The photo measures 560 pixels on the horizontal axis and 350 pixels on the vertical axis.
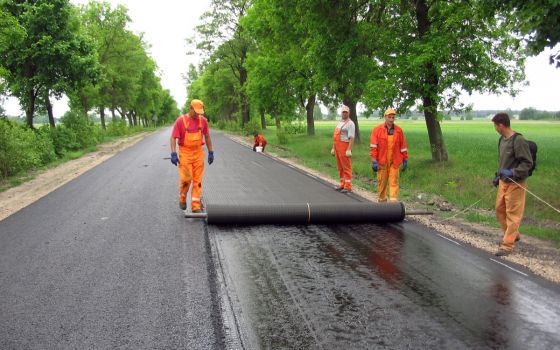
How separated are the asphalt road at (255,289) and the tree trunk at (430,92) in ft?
20.2

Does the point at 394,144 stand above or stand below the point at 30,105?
below

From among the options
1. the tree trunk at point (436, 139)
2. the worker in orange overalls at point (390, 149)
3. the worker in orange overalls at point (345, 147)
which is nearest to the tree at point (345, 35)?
the tree trunk at point (436, 139)

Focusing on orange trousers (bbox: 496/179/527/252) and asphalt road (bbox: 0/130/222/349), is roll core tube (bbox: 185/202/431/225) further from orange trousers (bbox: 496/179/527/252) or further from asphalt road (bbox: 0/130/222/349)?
orange trousers (bbox: 496/179/527/252)

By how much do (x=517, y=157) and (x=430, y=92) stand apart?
677 centimetres

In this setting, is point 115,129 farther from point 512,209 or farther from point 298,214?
point 512,209

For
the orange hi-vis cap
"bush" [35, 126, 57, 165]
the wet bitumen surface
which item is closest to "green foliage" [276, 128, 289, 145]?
"bush" [35, 126, 57, 165]

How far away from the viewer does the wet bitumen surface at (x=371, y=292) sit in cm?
347

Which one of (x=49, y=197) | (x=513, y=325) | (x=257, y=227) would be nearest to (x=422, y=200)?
(x=257, y=227)

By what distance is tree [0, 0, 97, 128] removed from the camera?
766 inches

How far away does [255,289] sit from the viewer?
443 centimetres

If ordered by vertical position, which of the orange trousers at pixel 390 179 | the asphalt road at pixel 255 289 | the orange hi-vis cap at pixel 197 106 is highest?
the orange hi-vis cap at pixel 197 106

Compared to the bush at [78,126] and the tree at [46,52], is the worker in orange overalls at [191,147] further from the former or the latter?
the bush at [78,126]

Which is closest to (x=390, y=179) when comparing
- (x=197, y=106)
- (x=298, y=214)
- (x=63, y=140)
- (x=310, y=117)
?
(x=298, y=214)

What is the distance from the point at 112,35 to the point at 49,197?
32.4 m
